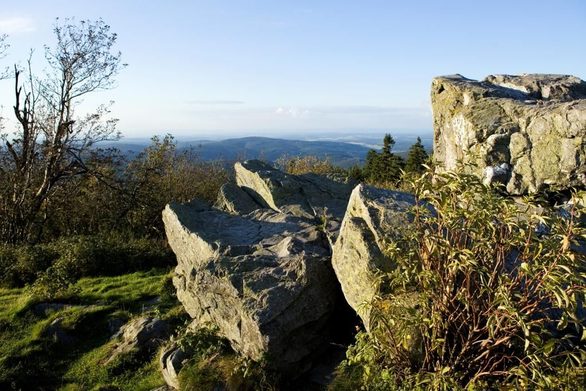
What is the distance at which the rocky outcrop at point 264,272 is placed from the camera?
7.48 metres

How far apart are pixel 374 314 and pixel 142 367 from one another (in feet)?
18.7

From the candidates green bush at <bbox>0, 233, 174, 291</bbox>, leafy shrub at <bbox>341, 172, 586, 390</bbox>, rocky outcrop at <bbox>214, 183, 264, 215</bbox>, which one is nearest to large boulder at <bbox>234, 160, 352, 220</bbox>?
rocky outcrop at <bbox>214, 183, 264, 215</bbox>

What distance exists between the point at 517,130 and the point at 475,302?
15.6 feet

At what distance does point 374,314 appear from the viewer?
19.5 ft

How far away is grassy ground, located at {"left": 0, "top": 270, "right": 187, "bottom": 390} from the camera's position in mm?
9438

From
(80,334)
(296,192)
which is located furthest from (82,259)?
(296,192)

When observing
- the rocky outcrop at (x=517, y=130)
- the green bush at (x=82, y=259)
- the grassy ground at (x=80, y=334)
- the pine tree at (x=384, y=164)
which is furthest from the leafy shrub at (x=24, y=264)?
the pine tree at (x=384, y=164)

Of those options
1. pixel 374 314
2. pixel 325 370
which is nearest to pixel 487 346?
pixel 374 314

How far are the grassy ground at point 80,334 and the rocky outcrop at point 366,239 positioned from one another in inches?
167

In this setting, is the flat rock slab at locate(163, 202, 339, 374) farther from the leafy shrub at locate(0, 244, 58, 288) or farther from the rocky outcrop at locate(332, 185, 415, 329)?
the leafy shrub at locate(0, 244, 58, 288)

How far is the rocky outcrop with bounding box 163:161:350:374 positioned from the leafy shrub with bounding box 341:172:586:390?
154cm

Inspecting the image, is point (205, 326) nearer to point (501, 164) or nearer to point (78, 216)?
point (501, 164)

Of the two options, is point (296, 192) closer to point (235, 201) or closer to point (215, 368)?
point (235, 201)

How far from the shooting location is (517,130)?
8.92m
